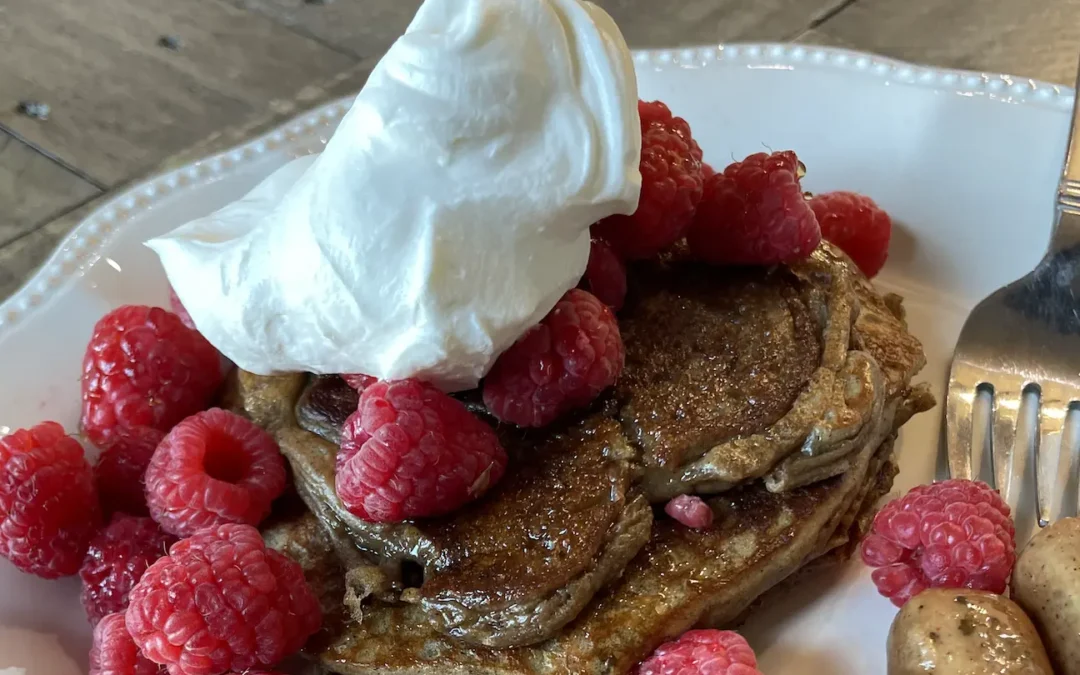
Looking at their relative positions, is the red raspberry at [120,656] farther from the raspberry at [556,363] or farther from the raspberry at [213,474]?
the raspberry at [556,363]

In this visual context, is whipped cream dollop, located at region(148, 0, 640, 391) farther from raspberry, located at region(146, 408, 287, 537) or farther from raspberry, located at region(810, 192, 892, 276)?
raspberry, located at region(810, 192, 892, 276)

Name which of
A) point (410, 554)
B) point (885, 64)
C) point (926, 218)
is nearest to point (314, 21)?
point (885, 64)

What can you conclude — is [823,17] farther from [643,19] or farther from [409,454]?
[409,454]

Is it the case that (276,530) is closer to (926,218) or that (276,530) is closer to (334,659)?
(334,659)

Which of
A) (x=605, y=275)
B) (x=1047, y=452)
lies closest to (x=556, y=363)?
(x=605, y=275)

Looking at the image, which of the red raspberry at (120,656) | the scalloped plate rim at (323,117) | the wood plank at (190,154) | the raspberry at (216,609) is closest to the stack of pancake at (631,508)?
the raspberry at (216,609)

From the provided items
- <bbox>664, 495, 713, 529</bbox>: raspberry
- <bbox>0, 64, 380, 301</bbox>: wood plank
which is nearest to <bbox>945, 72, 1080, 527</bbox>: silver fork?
<bbox>664, 495, 713, 529</bbox>: raspberry
